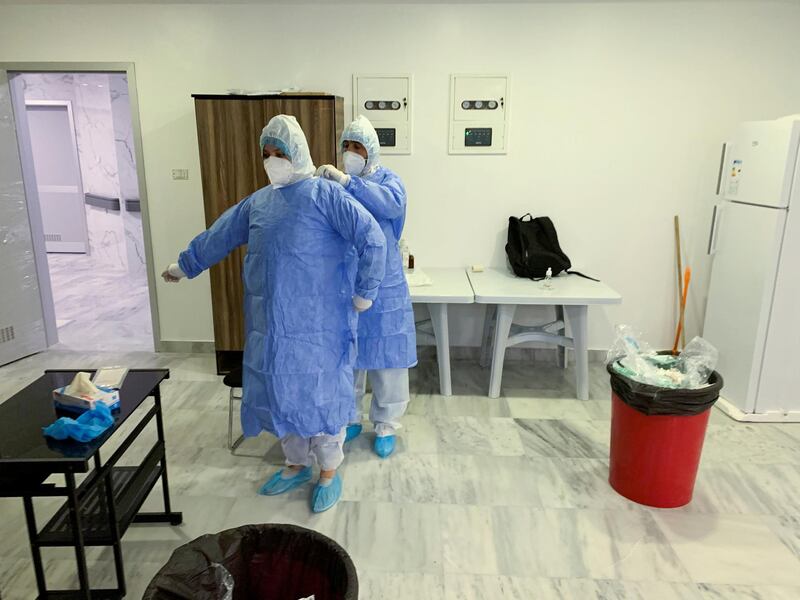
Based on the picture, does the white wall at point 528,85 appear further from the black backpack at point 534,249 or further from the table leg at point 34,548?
the table leg at point 34,548

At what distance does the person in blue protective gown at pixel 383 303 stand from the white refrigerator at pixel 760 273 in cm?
178

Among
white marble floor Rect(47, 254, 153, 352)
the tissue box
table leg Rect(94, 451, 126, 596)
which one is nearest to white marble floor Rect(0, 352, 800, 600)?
table leg Rect(94, 451, 126, 596)

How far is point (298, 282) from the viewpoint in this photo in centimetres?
210

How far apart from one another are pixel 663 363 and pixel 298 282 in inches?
59.9

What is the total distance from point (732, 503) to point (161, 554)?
223 centimetres

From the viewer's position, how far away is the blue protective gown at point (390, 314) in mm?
2529

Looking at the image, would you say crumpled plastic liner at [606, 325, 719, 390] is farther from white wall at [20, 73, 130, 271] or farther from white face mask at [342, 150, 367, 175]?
white wall at [20, 73, 130, 271]

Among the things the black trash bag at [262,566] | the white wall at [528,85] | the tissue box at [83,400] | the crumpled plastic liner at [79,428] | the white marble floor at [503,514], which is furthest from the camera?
the white wall at [528,85]

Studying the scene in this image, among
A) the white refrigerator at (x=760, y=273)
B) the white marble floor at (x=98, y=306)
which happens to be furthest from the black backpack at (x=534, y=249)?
the white marble floor at (x=98, y=306)

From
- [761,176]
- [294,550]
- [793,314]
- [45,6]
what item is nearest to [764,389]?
[793,314]

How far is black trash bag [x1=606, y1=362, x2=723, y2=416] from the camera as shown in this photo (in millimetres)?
2176

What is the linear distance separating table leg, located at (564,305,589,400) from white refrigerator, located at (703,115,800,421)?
0.73 meters

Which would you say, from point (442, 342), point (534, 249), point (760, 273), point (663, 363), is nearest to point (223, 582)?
point (663, 363)

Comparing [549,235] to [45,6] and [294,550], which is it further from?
[45,6]
